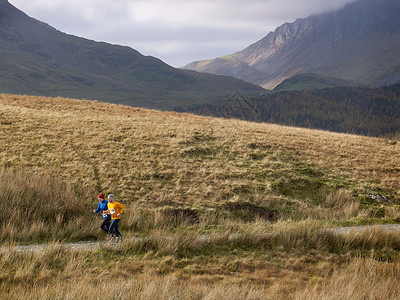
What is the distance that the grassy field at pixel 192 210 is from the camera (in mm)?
7070

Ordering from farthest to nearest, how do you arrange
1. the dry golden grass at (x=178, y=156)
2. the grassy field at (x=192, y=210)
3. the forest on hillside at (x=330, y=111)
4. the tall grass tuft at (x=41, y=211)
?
the forest on hillside at (x=330, y=111) → the dry golden grass at (x=178, y=156) → the tall grass tuft at (x=41, y=211) → the grassy field at (x=192, y=210)

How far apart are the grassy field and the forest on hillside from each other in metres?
141

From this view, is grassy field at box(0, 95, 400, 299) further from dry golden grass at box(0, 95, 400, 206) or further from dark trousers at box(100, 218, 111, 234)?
dark trousers at box(100, 218, 111, 234)

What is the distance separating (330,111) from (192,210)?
18715 cm

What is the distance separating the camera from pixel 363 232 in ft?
35.1

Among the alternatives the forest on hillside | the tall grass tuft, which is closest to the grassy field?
the tall grass tuft

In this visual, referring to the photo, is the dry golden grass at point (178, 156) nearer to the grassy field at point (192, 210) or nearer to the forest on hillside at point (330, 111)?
the grassy field at point (192, 210)

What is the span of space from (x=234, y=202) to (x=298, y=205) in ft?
10.5

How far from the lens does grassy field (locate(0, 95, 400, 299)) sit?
707 cm

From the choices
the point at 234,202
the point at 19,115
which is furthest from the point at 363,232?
the point at 19,115

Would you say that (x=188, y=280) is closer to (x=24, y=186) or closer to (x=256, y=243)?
(x=256, y=243)

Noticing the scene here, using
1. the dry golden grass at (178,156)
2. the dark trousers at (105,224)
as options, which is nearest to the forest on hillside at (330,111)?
the dry golden grass at (178,156)

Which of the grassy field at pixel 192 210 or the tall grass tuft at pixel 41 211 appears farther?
the tall grass tuft at pixel 41 211

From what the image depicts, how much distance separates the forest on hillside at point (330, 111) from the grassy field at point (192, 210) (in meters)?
141
